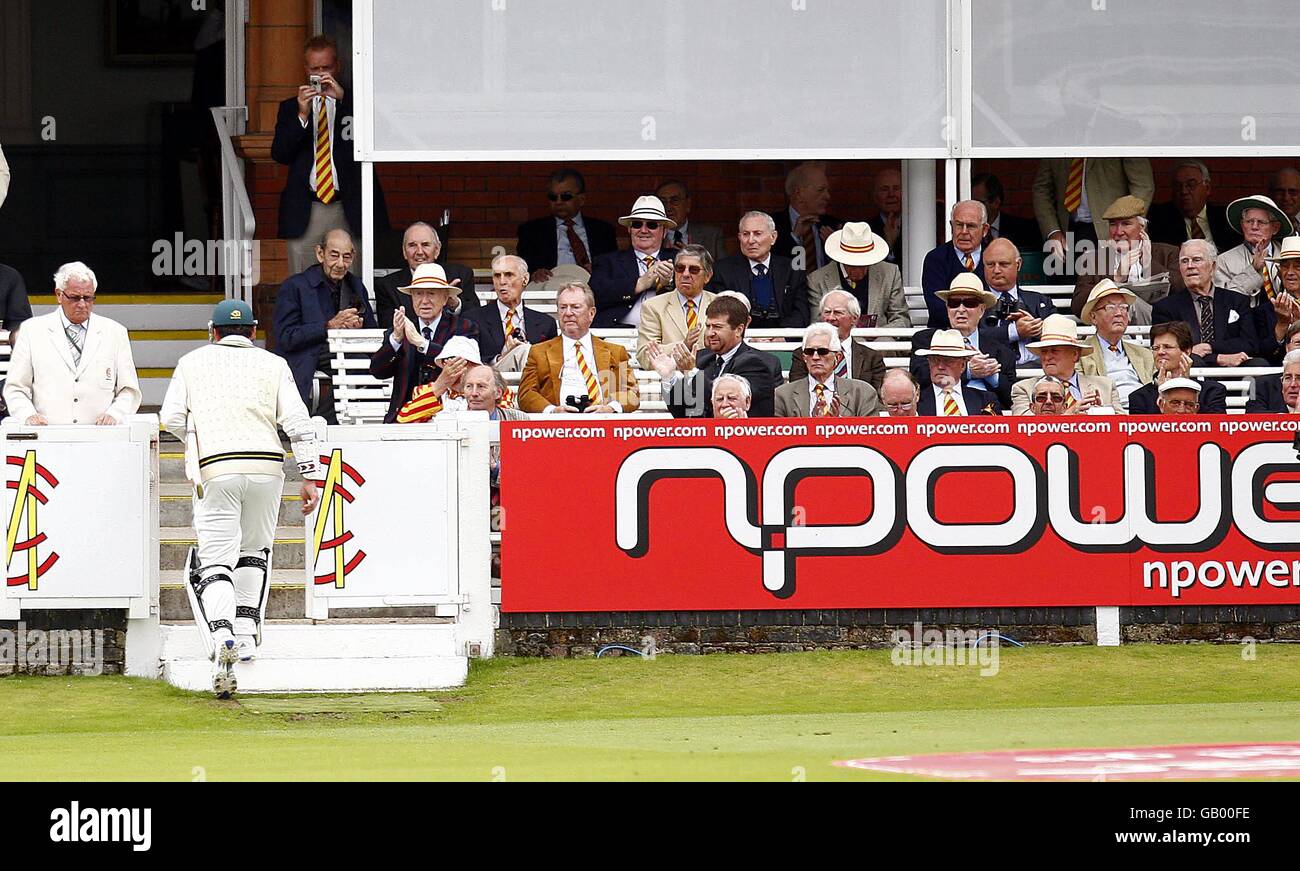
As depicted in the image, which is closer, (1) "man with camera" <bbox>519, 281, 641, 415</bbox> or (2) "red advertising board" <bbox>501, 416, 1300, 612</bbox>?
(2) "red advertising board" <bbox>501, 416, 1300, 612</bbox>

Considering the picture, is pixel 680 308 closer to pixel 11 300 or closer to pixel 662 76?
pixel 662 76

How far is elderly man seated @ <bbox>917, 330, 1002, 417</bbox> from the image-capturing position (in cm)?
1252

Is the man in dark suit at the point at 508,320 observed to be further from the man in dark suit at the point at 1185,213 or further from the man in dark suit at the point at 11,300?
the man in dark suit at the point at 1185,213

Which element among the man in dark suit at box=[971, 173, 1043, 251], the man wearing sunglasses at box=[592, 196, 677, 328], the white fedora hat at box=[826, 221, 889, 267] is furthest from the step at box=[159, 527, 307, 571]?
the man in dark suit at box=[971, 173, 1043, 251]

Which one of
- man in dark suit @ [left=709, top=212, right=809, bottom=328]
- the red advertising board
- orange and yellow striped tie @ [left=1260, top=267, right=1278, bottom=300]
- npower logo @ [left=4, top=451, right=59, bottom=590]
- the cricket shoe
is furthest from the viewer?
orange and yellow striped tie @ [left=1260, top=267, right=1278, bottom=300]

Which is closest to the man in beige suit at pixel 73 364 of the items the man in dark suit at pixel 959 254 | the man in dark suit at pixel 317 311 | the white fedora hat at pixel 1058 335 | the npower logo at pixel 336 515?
the man in dark suit at pixel 317 311

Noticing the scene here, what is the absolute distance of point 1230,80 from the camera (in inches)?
585

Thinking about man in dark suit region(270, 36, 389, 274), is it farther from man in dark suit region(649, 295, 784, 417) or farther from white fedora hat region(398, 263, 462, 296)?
man in dark suit region(649, 295, 784, 417)

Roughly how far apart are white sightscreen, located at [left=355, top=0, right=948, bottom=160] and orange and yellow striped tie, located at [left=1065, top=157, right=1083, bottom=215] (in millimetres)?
1667

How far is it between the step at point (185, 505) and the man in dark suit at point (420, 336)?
2.32ft

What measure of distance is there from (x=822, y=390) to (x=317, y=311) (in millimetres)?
3386

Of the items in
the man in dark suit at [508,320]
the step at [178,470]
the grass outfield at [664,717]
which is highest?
the man in dark suit at [508,320]

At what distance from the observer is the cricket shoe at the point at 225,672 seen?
418 inches

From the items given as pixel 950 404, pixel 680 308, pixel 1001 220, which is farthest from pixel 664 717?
pixel 1001 220
